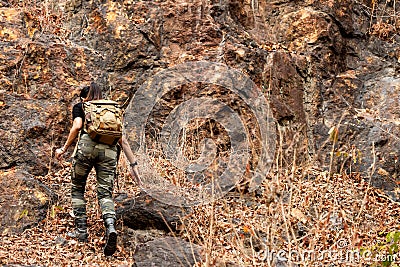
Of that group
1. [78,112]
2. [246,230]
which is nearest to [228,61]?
[78,112]

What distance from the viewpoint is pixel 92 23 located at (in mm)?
9273

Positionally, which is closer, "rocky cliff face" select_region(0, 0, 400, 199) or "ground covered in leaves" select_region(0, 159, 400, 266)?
"ground covered in leaves" select_region(0, 159, 400, 266)

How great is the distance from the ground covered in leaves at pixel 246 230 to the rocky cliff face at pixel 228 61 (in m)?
0.81

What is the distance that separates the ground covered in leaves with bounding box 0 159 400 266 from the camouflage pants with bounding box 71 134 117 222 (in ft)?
1.41

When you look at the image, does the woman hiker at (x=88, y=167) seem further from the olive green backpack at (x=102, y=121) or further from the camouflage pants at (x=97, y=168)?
the olive green backpack at (x=102, y=121)

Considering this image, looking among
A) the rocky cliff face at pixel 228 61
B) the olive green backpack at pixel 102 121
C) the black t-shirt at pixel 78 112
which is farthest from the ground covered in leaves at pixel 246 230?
the black t-shirt at pixel 78 112

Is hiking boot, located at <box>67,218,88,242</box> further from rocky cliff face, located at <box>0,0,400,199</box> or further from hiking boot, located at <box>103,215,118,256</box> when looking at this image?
rocky cliff face, located at <box>0,0,400,199</box>

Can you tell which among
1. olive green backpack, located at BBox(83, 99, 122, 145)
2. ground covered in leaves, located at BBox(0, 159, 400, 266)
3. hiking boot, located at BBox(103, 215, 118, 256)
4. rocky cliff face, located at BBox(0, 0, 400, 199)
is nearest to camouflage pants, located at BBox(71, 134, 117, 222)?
olive green backpack, located at BBox(83, 99, 122, 145)

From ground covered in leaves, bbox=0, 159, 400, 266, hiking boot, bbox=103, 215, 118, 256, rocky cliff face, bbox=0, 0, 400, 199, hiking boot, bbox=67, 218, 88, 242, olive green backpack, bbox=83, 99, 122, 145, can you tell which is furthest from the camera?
rocky cliff face, bbox=0, 0, 400, 199

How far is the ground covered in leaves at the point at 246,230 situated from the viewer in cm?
418

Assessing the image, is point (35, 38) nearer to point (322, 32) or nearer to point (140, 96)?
point (140, 96)

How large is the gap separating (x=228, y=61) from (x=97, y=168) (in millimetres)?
3779

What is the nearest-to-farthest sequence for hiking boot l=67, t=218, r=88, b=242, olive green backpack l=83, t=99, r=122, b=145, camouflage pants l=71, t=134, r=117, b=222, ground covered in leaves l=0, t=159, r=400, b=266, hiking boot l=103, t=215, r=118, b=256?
1. ground covered in leaves l=0, t=159, r=400, b=266
2. hiking boot l=103, t=215, r=118, b=256
3. olive green backpack l=83, t=99, r=122, b=145
4. camouflage pants l=71, t=134, r=117, b=222
5. hiking boot l=67, t=218, r=88, b=242

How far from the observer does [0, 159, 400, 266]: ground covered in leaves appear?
164 inches
